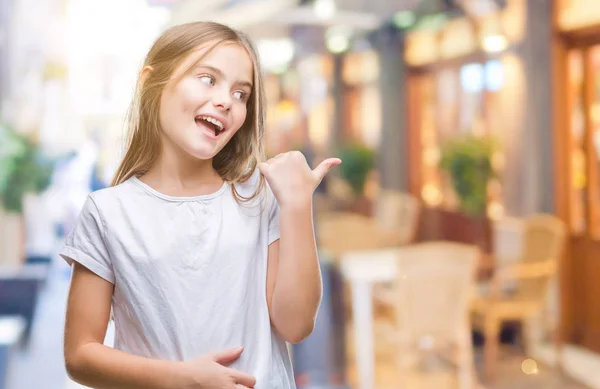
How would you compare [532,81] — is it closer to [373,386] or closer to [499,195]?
[499,195]

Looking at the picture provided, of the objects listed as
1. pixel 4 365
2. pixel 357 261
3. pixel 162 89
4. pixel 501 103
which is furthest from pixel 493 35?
pixel 162 89

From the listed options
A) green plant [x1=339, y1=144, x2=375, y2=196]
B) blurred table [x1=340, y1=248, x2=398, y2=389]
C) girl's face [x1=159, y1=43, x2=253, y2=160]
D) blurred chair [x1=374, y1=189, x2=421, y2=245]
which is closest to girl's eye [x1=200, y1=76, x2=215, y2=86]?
→ girl's face [x1=159, y1=43, x2=253, y2=160]

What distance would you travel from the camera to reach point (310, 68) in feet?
28.6

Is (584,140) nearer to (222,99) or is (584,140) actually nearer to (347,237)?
(347,237)

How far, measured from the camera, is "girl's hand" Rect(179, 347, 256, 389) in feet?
2.97

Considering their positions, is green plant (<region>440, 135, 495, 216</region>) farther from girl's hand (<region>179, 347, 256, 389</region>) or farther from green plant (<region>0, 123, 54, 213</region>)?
girl's hand (<region>179, 347, 256, 389</region>)

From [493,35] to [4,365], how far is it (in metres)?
4.49

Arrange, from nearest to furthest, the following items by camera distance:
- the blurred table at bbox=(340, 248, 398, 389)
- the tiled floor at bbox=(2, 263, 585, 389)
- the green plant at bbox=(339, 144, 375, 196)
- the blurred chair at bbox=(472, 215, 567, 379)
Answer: the tiled floor at bbox=(2, 263, 585, 389)
the blurred table at bbox=(340, 248, 398, 389)
the blurred chair at bbox=(472, 215, 567, 379)
the green plant at bbox=(339, 144, 375, 196)

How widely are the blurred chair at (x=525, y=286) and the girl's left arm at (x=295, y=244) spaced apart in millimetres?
3856

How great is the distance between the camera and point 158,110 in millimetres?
1001

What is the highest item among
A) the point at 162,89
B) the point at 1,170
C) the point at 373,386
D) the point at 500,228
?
the point at 162,89

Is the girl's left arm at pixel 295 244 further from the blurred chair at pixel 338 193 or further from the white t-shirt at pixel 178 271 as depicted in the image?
the blurred chair at pixel 338 193

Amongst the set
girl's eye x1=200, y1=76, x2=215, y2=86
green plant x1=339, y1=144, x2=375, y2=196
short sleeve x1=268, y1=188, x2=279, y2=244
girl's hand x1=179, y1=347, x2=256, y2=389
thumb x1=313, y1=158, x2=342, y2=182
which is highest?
girl's eye x1=200, y1=76, x2=215, y2=86

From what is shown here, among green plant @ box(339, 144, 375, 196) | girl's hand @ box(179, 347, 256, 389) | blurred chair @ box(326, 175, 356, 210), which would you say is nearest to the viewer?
girl's hand @ box(179, 347, 256, 389)
